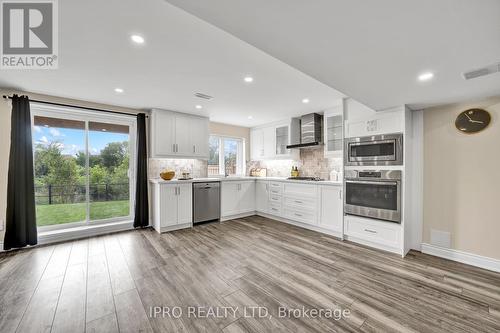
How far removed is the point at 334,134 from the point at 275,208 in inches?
80.9

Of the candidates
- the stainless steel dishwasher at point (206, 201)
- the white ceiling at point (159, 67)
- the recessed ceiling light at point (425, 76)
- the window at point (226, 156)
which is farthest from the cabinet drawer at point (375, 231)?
the window at point (226, 156)

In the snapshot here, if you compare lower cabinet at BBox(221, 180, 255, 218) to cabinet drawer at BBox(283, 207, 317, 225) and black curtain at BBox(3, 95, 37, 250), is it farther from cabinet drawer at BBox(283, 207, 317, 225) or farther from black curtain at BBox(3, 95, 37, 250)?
black curtain at BBox(3, 95, 37, 250)

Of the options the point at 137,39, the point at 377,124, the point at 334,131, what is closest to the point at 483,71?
the point at 377,124

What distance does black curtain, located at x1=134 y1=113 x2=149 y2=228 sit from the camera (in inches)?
155

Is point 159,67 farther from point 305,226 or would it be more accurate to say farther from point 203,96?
point 305,226

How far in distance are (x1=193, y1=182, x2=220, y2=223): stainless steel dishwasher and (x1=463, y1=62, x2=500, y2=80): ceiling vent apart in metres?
4.03

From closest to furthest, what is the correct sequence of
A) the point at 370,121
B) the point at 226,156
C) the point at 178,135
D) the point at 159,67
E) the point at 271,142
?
1. the point at 159,67
2. the point at 370,121
3. the point at 178,135
4. the point at 271,142
5. the point at 226,156

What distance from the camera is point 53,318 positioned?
1.62 metres

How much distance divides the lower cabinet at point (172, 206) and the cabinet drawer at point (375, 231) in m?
3.02

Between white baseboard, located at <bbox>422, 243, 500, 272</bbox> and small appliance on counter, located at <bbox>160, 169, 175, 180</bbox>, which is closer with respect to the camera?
white baseboard, located at <bbox>422, 243, 500, 272</bbox>

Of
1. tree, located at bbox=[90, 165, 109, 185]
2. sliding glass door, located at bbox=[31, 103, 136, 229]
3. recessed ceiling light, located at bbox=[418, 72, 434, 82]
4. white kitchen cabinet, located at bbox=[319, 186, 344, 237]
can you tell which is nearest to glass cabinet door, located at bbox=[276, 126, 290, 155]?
white kitchen cabinet, located at bbox=[319, 186, 344, 237]

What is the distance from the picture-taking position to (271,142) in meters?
5.11

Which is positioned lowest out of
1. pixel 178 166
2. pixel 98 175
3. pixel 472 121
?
pixel 98 175

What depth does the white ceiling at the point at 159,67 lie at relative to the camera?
151 cm
